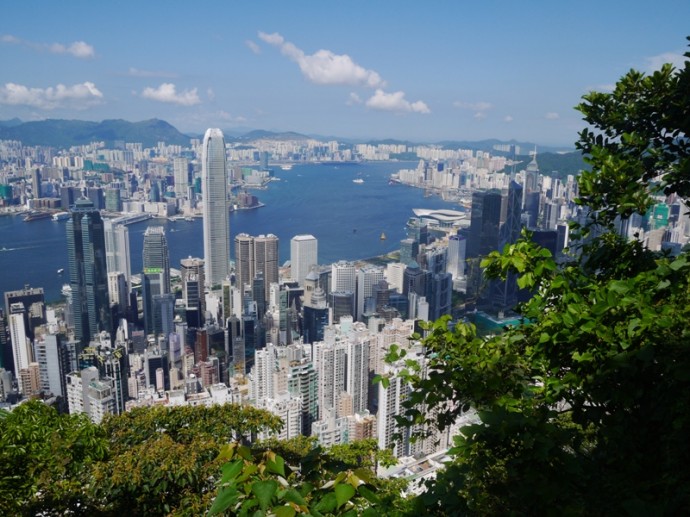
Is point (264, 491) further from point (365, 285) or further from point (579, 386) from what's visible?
point (365, 285)

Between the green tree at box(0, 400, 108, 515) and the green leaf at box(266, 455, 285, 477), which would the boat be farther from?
the green leaf at box(266, 455, 285, 477)

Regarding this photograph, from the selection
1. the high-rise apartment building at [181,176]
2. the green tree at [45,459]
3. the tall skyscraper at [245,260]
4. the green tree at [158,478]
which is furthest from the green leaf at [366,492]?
the high-rise apartment building at [181,176]

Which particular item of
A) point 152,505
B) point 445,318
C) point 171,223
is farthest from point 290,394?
point 171,223

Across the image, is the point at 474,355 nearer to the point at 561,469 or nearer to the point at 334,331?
the point at 561,469

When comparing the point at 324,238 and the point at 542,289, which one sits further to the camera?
the point at 324,238

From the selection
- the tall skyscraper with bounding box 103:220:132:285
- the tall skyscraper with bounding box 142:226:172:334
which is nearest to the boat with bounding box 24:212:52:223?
the tall skyscraper with bounding box 103:220:132:285

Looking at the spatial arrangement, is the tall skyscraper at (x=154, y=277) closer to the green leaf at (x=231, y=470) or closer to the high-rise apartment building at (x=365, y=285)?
the high-rise apartment building at (x=365, y=285)

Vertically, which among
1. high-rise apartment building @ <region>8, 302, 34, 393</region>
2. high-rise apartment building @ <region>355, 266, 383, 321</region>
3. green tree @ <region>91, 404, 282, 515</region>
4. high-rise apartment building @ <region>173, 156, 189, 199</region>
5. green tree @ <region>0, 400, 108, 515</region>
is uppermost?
green tree @ <region>0, 400, 108, 515</region>
